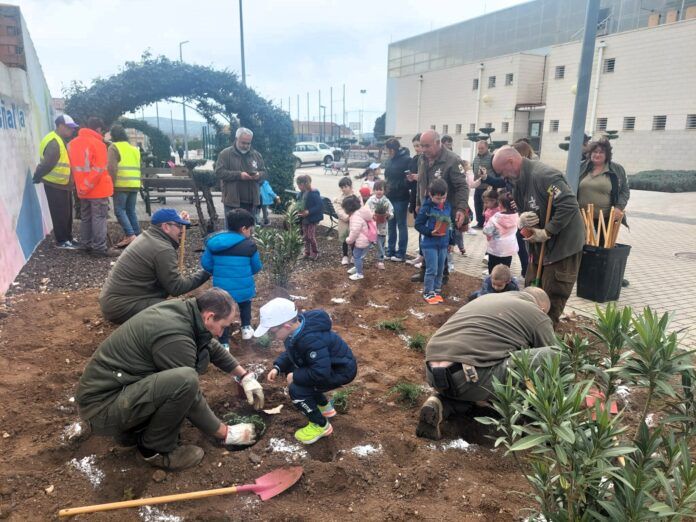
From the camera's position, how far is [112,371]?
2.84 meters

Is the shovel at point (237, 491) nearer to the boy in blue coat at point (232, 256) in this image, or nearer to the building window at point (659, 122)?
the boy in blue coat at point (232, 256)

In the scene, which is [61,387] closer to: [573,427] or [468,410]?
[468,410]

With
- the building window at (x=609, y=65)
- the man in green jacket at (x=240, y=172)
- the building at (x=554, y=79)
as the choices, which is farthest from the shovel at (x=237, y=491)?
the building window at (x=609, y=65)

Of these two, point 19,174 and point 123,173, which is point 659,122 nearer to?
point 123,173

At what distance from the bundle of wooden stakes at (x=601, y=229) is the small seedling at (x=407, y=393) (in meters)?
3.31

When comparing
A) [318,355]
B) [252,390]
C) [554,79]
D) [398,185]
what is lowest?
[252,390]

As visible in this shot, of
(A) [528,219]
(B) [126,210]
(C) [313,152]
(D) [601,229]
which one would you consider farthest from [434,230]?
(C) [313,152]

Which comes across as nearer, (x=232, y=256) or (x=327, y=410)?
(x=327, y=410)

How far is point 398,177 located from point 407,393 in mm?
4337

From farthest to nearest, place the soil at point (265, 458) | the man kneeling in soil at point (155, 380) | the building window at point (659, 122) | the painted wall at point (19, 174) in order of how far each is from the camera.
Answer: the building window at point (659, 122) < the painted wall at point (19, 174) < the man kneeling in soil at point (155, 380) < the soil at point (265, 458)

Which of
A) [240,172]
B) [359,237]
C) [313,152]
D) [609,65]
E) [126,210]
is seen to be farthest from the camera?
[313,152]

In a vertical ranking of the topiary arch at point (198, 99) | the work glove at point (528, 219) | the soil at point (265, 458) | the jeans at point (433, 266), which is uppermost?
the topiary arch at point (198, 99)

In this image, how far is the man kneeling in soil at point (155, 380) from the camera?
278 centimetres

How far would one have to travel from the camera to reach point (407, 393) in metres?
3.77
